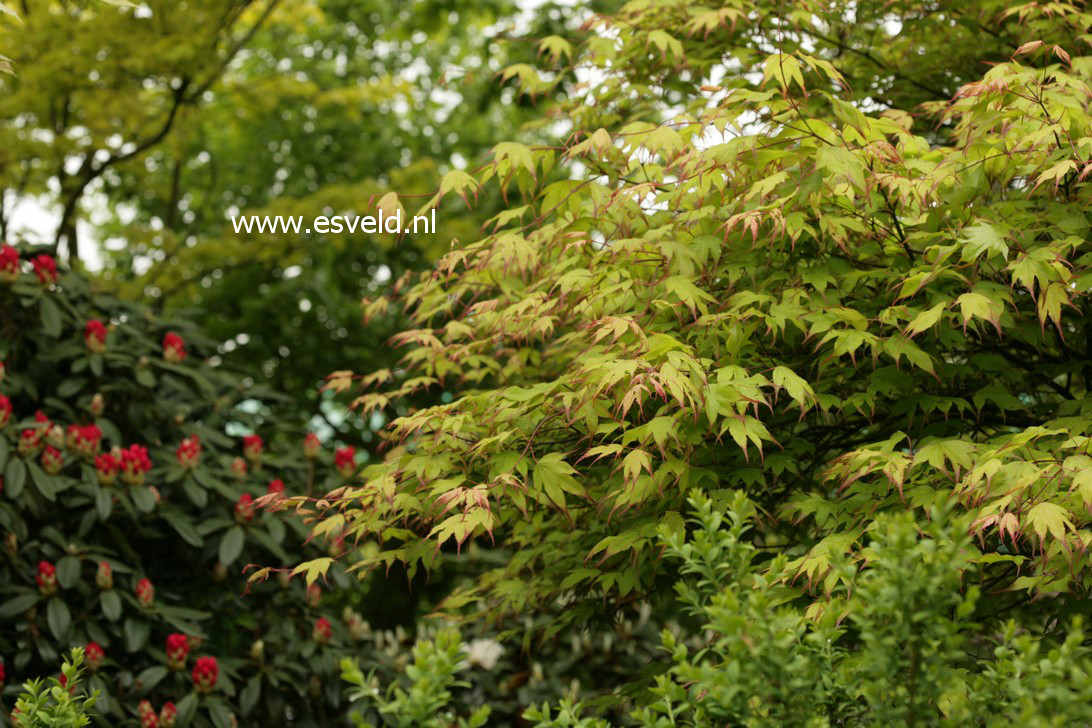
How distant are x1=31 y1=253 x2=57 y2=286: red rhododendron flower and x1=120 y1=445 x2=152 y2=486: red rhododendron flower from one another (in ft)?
3.21

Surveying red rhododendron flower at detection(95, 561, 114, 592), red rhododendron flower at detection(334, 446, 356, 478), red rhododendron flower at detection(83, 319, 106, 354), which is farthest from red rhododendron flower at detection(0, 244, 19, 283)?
red rhododendron flower at detection(334, 446, 356, 478)

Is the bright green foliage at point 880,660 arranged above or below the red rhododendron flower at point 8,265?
below

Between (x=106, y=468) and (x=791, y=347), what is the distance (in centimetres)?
288

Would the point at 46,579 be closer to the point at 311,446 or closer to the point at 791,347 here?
the point at 311,446

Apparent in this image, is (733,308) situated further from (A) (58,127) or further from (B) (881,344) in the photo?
(A) (58,127)

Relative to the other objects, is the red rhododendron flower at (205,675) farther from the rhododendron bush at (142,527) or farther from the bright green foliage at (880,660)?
the bright green foliage at (880,660)

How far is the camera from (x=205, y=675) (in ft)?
13.7

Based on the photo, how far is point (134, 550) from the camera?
4711mm

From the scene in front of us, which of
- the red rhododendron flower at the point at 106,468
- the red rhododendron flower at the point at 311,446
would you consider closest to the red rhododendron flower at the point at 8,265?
the red rhododendron flower at the point at 106,468

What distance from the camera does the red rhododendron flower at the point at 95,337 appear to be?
4723mm

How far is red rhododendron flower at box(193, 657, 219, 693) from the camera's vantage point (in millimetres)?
4160

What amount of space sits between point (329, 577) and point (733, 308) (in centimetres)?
278

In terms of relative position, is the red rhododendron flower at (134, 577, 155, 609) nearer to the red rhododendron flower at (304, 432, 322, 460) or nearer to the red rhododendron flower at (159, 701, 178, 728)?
the red rhododendron flower at (159, 701, 178, 728)

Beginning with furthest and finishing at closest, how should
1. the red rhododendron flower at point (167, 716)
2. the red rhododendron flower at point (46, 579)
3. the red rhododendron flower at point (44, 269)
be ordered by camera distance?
the red rhododendron flower at point (44, 269) → the red rhododendron flower at point (46, 579) → the red rhododendron flower at point (167, 716)
